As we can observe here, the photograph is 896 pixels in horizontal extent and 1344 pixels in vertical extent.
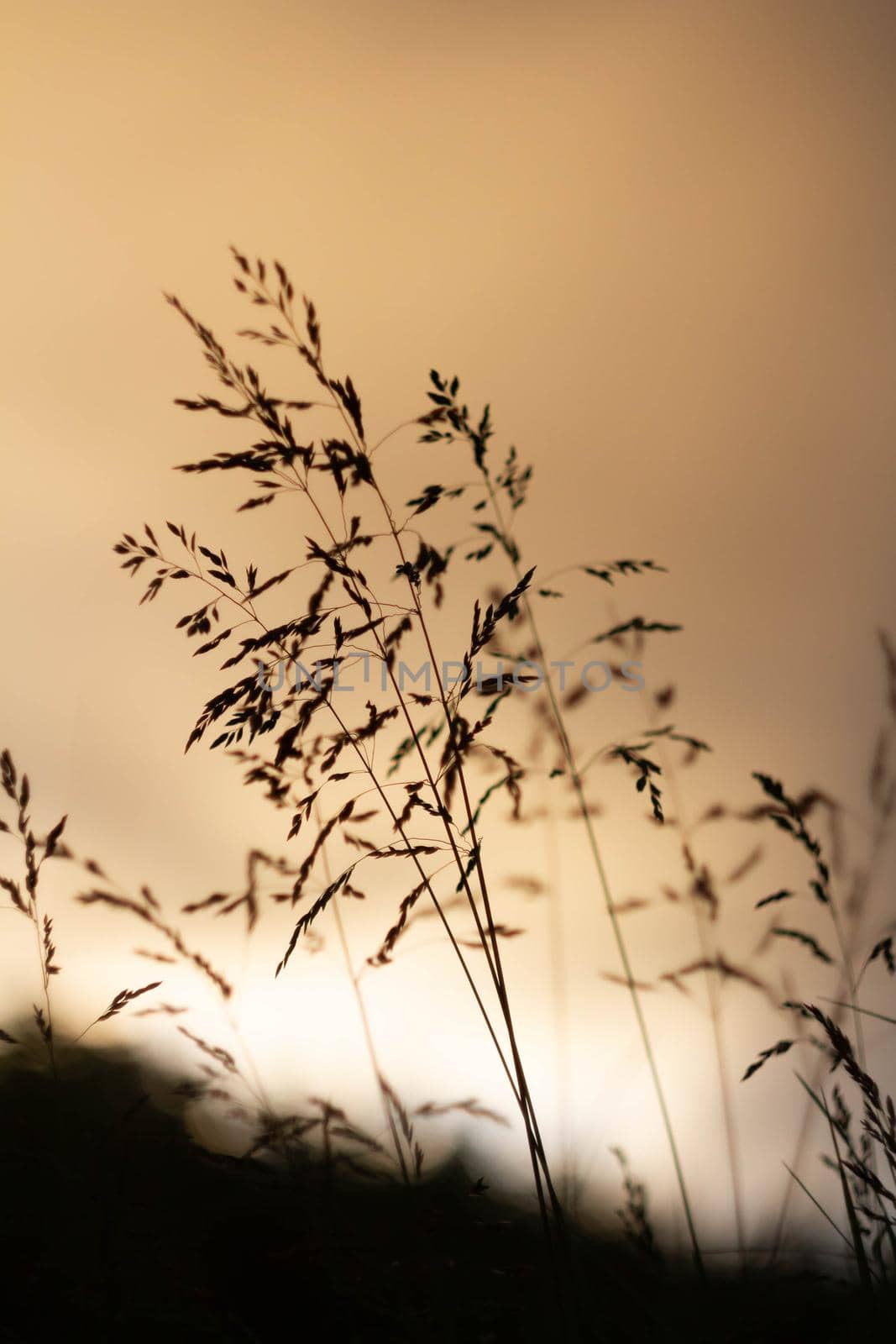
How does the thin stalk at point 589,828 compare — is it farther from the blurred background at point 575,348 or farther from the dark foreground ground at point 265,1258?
the dark foreground ground at point 265,1258

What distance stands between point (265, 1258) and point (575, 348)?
1.36 metres

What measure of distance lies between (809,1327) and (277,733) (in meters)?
1.07

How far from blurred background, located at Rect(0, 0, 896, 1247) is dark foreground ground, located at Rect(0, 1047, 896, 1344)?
10 cm

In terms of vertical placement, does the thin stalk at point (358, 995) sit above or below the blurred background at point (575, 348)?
below

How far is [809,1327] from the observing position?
1086 millimetres

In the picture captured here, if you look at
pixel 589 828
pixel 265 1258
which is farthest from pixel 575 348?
pixel 265 1258

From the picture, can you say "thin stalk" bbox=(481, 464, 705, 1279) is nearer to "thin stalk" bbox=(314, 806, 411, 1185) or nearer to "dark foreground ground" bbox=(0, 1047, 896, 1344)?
"dark foreground ground" bbox=(0, 1047, 896, 1344)

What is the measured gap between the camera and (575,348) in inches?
49.3

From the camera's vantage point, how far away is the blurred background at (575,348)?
122 cm

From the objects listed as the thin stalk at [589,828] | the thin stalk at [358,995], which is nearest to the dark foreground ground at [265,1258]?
the thin stalk at [358,995]

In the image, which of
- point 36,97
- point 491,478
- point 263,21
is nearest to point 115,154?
point 36,97

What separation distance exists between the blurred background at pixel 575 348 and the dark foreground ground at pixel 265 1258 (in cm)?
10

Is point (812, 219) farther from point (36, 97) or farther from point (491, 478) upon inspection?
point (36, 97)

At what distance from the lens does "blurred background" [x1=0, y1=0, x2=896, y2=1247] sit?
1219 mm
